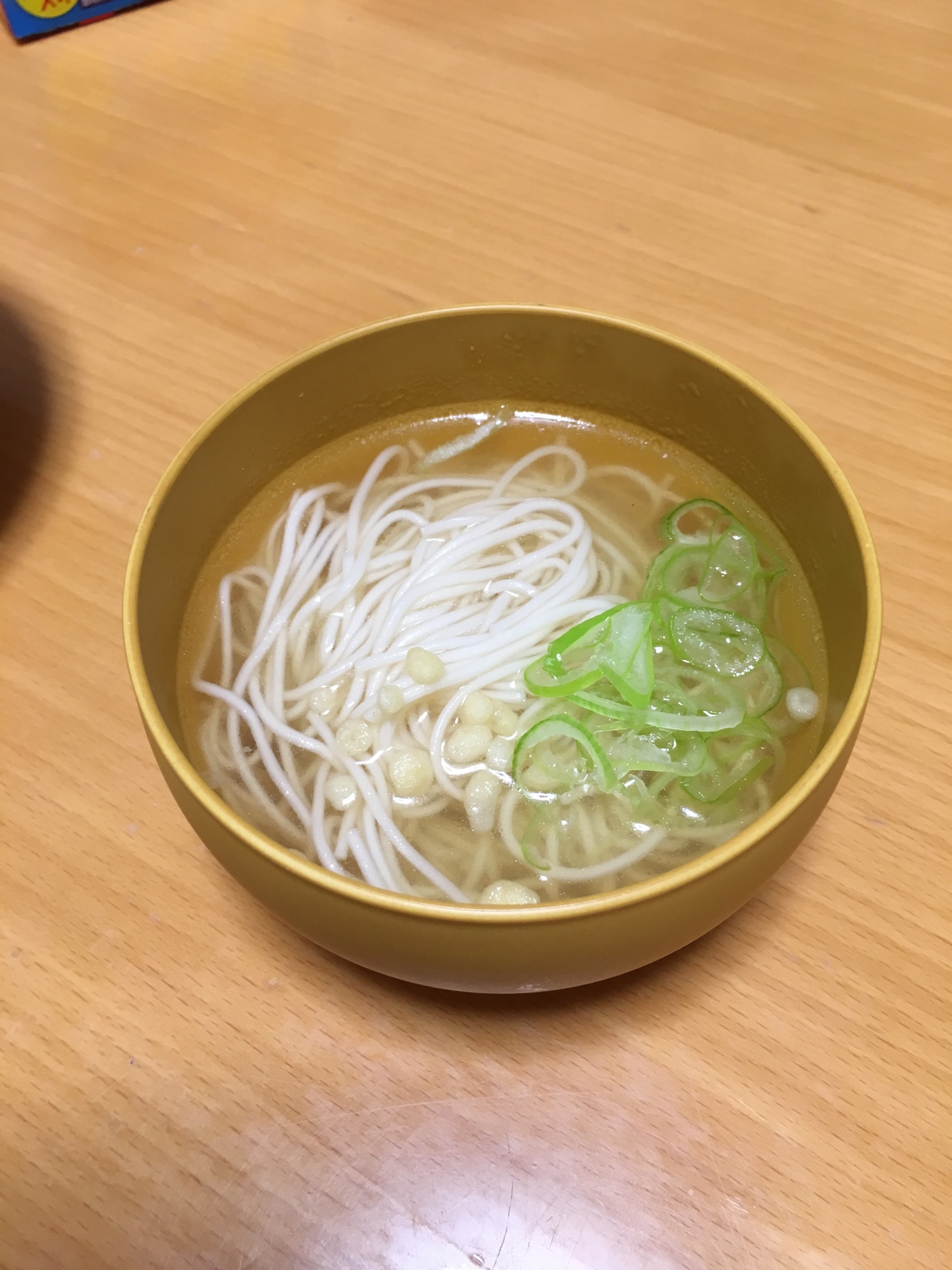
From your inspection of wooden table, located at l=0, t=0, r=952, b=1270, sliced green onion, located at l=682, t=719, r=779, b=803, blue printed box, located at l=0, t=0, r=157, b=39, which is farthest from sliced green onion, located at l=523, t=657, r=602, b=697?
blue printed box, located at l=0, t=0, r=157, b=39

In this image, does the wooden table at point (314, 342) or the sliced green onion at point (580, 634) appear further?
the sliced green onion at point (580, 634)

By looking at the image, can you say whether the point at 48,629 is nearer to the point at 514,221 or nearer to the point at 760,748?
the point at 760,748

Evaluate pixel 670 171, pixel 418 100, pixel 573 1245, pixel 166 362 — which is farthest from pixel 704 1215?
pixel 418 100

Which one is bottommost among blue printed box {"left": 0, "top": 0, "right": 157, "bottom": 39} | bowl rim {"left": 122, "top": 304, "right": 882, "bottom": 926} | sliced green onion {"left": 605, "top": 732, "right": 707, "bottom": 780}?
sliced green onion {"left": 605, "top": 732, "right": 707, "bottom": 780}

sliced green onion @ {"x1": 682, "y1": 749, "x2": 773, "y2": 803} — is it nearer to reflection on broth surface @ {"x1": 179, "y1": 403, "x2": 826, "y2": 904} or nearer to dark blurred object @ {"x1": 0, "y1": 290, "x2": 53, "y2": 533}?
reflection on broth surface @ {"x1": 179, "y1": 403, "x2": 826, "y2": 904}

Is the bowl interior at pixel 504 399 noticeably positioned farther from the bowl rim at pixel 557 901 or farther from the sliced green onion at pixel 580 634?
the sliced green onion at pixel 580 634

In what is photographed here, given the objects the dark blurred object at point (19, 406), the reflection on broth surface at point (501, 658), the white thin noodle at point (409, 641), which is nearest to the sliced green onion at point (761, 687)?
the reflection on broth surface at point (501, 658)

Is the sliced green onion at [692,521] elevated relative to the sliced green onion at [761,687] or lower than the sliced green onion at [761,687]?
elevated
